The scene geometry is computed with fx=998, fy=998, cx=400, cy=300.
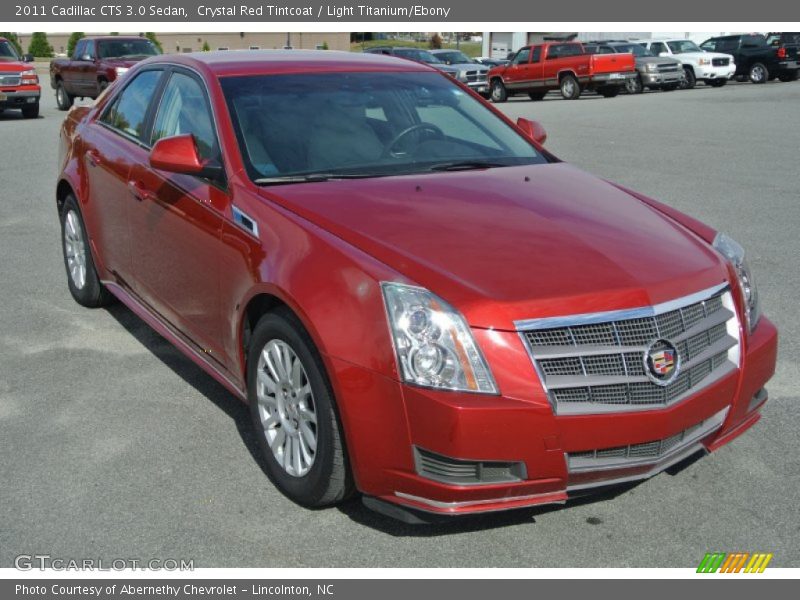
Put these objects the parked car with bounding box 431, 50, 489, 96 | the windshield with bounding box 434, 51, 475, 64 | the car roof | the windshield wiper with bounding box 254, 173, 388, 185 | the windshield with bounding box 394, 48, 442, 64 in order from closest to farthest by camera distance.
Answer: the windshield wiper with bounding box 254, 173, 388, 185, the car roof, the windshield with bounding box 394, 48, 442, 64, the parked car with bounding box 431, 50, 489, 96, the windshield with bounding box 434, 51, 475, 64

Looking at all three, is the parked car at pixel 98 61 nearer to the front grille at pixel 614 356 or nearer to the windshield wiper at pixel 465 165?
the windshield wiper at pixel 465 165

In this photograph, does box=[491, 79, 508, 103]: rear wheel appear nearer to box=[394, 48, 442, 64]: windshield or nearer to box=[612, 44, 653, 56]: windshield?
box=[394, 48, 442, 64]: windshield

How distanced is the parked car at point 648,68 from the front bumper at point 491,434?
29.7 m

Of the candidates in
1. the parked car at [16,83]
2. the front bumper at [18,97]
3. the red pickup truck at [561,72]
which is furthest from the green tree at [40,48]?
the front bumper at [18,97]

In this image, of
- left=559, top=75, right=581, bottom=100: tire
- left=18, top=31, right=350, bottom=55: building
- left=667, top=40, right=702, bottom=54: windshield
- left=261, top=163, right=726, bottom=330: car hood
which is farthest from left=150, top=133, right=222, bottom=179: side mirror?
left=18, top=31, right=350, bottom=55: building

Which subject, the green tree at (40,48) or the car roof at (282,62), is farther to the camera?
the green tree at (40,48)

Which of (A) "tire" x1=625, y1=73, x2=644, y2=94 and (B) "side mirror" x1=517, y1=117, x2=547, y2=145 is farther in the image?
(A) "tire" x1=625, y1=73, x2=644, y2=94

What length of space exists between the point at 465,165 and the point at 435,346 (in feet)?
5.65

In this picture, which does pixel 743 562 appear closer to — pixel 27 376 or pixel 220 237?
pixel 220 237

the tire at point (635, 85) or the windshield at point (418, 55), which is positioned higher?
the windshield at point (418, 55)

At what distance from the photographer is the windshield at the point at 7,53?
22.5 m

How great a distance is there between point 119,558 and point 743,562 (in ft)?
7.43

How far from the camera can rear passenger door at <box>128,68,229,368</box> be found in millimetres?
4578

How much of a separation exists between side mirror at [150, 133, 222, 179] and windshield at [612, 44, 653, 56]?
29.6 metres
